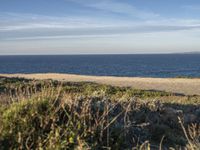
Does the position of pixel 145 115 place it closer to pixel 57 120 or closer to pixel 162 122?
pixel 162 122

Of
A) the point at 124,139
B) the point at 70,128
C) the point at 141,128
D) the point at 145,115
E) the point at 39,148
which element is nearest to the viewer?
the point at 39,148

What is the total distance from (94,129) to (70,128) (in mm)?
419

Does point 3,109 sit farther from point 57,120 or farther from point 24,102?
point 57,120

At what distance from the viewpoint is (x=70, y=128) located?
8891mm

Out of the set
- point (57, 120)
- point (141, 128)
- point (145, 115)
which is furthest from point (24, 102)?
point (145, 115)

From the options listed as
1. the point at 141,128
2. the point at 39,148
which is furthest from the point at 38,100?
the point at 141,128

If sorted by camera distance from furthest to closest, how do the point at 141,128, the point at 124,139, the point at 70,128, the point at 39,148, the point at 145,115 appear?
the point at 145,115
the point at 141,128
the point at 124,139
the point at 70,128
the point at 39,148

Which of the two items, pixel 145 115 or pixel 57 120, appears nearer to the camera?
pixel 57 120

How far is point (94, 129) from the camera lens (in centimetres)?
895

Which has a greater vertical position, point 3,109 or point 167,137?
point 3,109

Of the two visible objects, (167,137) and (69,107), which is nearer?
(69,107)

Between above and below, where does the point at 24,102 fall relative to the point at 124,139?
above

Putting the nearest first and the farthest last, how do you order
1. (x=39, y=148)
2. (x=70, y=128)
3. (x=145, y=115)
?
(x=39, y=148), (x=70, y=128), (x=145, y=115)

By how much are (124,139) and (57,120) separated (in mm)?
1392
